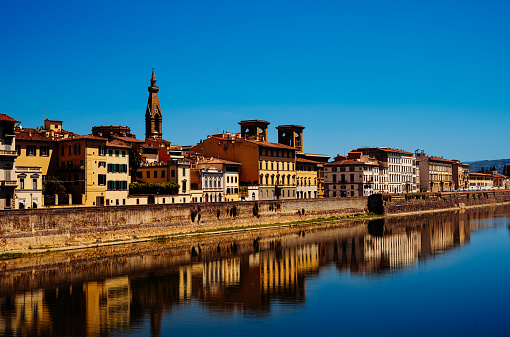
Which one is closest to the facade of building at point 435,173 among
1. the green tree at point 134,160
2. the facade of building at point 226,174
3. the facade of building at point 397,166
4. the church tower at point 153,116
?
the facade of building at point 397,166

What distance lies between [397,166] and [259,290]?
312 feet

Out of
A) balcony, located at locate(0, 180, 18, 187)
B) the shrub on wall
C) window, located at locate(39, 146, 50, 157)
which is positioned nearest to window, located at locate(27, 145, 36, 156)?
window, located at locate(39, 146, 50, 157)

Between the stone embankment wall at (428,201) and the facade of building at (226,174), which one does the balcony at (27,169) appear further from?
the stone embankment wall at (428,201)

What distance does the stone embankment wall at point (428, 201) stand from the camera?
93125mm

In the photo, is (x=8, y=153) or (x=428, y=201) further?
(x=428, y=201)

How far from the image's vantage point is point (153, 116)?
4702 inches

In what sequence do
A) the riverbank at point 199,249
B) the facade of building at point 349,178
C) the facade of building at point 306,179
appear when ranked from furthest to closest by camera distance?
the facade of building at point 349,178 < the facade of building at point 306,179 < the riverbank at point 199,249

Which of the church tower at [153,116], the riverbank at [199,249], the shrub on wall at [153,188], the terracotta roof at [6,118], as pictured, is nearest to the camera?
the riverbank at [199,249]

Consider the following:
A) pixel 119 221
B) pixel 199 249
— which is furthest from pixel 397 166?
→ pixel 119 221

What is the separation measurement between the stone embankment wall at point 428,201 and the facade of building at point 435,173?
1537 centimetres

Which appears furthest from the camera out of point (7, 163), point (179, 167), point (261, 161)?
point (261, 161)

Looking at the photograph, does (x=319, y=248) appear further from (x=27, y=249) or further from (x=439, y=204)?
(x=439, y=204)

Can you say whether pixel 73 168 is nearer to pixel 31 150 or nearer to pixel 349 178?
pixel 31 150

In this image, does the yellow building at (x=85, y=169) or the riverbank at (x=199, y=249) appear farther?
the yellow building at (x=85, y=169)
